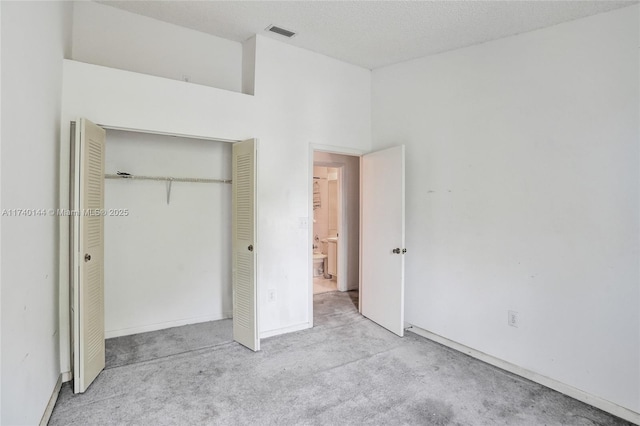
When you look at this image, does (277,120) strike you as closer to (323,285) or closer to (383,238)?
(383,238)

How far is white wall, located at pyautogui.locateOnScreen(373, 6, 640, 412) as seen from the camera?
2.21 metres

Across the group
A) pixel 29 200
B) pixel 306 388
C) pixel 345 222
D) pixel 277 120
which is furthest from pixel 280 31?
pixel 306 388

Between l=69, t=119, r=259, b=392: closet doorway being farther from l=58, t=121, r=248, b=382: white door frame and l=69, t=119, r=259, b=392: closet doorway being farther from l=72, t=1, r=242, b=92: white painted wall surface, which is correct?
l=72, t=1, r=242, b=92: white painted wall surface

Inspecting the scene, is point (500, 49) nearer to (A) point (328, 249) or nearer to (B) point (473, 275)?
(B) point (473, 275)

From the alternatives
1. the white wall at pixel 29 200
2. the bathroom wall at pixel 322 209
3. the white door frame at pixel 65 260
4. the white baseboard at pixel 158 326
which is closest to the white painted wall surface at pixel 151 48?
the white wall at pixel 29 200

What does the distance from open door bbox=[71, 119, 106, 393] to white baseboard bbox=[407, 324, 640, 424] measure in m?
2.91

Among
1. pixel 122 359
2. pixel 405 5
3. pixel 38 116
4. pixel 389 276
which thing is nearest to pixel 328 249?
pixel 389 276

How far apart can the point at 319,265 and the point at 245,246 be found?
3.17m

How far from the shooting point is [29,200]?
1.73 m

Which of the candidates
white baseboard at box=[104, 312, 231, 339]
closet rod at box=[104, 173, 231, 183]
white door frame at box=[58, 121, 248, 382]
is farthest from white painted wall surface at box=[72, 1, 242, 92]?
white baseboard at box=[104, 312, 231, 339]

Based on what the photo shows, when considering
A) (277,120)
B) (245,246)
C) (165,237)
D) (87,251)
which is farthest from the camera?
(165,237)

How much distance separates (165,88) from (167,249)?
5.30 feet

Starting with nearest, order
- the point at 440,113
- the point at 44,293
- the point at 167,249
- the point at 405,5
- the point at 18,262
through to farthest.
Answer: the point at 18,262, the point at 44,293, the point at 405,5, the point at 440,113, the point at 167,249

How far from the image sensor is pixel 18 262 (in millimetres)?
1561
